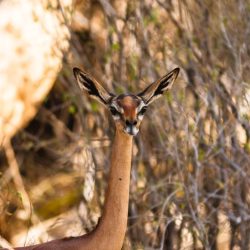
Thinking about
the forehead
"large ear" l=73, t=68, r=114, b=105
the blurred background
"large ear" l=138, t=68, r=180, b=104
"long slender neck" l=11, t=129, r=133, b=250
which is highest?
the forehead

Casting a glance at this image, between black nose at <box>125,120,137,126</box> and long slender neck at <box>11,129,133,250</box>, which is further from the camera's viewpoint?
long slender neck at <box>11,129,133,250</box>

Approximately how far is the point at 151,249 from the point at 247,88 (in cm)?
161

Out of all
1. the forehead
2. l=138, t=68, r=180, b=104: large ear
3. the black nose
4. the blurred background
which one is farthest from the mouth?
the blurred background

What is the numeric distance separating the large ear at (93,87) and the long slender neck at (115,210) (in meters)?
0.29

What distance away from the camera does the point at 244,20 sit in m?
8.29

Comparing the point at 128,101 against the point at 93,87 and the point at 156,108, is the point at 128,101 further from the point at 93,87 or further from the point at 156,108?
the point at 156,108

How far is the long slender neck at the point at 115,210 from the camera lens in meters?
5.03

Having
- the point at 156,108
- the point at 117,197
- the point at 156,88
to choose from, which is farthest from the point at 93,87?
the point at 156,108

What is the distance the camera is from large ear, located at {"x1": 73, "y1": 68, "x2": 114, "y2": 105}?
5.25 metres

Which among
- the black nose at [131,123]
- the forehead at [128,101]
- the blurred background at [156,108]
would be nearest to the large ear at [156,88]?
the forehead at [128,101]

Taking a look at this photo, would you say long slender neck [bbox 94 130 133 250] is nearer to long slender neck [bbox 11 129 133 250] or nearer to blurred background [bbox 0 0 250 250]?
long slender neck [bbox 11 129 133 250]

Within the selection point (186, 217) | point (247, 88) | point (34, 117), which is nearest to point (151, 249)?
point (186, 217)

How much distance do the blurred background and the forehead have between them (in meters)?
2.81

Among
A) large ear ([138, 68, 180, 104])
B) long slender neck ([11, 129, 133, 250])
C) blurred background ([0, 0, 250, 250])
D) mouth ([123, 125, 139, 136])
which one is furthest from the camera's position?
blurred background ([0, 0, 250, 250])
